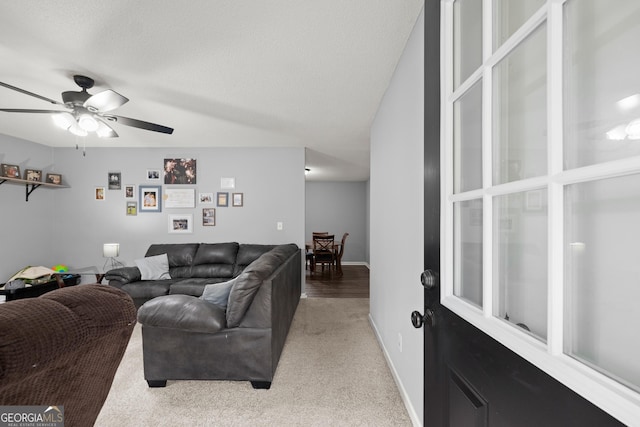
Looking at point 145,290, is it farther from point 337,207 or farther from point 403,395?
point 337,207

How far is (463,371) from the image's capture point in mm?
715

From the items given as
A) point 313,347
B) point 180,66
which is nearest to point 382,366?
point 313,347

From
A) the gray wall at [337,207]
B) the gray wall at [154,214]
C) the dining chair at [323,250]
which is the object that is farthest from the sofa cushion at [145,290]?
the gray wall at [337,207]

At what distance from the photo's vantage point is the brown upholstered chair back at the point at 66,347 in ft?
1.70

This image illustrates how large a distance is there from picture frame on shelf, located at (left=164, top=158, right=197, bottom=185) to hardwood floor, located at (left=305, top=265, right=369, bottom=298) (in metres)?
2.70

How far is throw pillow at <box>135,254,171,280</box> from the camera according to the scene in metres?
3.84

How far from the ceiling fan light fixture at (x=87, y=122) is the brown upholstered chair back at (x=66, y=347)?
90.8 inches

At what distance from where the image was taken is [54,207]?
15.2 feet

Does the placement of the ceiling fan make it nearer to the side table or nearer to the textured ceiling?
the textured ceiling

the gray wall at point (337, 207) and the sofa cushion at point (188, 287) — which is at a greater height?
the gray wall at point (337, 207)

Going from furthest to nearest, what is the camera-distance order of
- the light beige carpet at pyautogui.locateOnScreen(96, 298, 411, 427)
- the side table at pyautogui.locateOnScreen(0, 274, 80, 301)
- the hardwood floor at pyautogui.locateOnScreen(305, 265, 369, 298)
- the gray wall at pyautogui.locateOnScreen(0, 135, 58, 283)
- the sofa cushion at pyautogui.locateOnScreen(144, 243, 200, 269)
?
the hardwood floor at pyautogui.locateOnScreen(305, 265, 369, 298) → the sofa cushion at pyautogui.locateOnScreen(144, 243, 200, 269) → the gray wall at pyautogui.locateOnScreen(0, 135, 58, 283) → the side table at pyautogui.locateOnScreen(0, 274, 80, 301) → the light beige carpet at pyautogui.locateOnScreen(96, 298, 411, 427)

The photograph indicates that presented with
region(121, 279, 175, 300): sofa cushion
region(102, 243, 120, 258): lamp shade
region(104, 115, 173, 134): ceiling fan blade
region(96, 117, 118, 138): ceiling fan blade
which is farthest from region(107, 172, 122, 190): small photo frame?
region(104, 115, 173, 134): ceiling fan blade

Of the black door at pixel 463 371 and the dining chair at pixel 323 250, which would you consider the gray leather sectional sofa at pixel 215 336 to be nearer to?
the black door at pixel 463 371

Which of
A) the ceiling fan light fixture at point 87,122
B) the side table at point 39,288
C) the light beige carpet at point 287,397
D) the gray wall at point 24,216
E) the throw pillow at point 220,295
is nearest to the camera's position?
the light beige carpet at point 287,397
